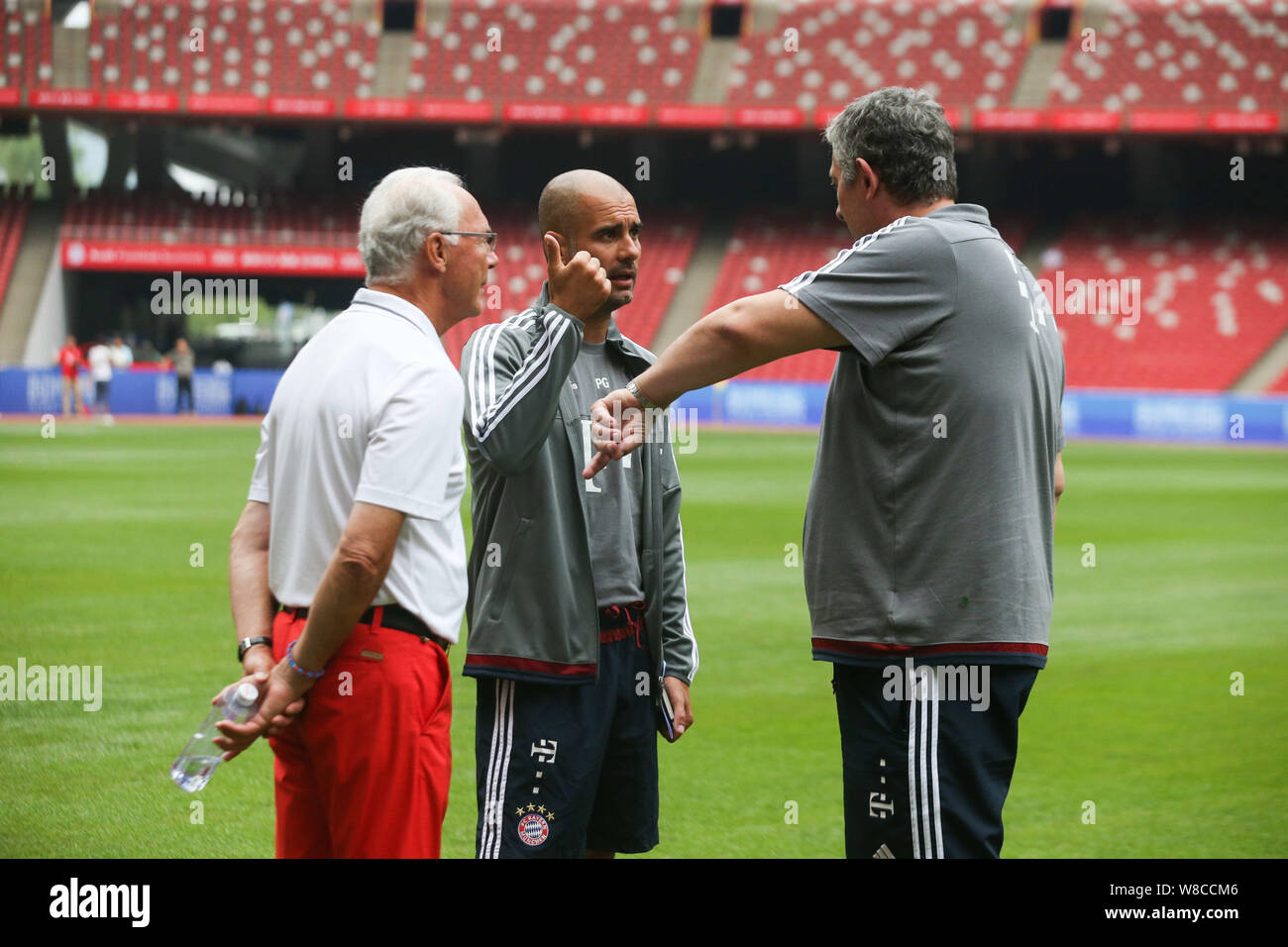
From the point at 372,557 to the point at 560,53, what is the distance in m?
42.4

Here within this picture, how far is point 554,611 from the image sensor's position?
10.7 feet

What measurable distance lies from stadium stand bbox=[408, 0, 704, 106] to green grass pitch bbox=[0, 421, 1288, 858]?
28.9 metres

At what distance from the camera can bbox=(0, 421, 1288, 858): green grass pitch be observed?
5027 mm

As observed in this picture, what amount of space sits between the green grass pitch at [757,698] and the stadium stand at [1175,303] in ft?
66.8

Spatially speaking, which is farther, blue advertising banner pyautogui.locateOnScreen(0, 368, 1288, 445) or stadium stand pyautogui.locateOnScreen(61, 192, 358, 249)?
stadium stand pyautogui.locateOnScreen(61, 192, 358, 249)

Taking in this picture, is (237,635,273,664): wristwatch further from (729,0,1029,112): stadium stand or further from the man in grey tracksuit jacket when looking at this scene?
(729,0,1029,112): stadium stand

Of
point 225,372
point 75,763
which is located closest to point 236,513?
point 75,763

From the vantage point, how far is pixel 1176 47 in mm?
41812

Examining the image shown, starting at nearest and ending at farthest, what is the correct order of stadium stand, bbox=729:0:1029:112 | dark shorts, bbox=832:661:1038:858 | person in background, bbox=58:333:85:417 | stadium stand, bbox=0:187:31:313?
1. dark shorts, bbox=832:661:1038:858
2. person in background, bbox=58:333:85:417
3. stadium stand, bbox=0:187:31:313
4. stadium stand, bbox=729:0:1029:112

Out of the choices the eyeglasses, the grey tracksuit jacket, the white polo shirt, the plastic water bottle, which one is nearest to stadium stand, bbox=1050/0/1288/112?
the grey tracksuit jacket

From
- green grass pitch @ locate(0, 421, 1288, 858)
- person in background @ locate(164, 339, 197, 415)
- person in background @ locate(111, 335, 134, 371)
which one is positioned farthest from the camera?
person in background @ locate(111, 335, 134, 371)

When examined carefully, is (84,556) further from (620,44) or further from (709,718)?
(620,44)

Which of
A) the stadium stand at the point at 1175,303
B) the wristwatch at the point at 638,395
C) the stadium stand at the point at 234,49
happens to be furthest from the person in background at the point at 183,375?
the wristwatch at the point at 638,395

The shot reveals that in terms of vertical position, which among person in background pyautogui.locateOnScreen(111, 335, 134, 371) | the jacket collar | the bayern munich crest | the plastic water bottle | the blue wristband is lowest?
person in background pyautogui.locateOnScreen(111, 335, 134, 371)
